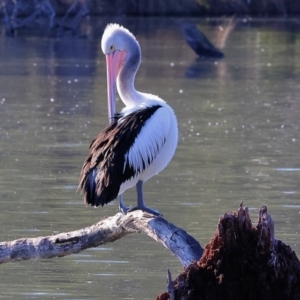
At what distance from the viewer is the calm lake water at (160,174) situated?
6.76 metres

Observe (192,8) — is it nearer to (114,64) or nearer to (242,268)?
(114,64)

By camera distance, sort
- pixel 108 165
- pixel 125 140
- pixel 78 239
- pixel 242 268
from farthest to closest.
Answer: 1. pixel 125 140
2. pixel 108 165
3. pixel 78 239
4. pixel 242 268

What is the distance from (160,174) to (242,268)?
6.00 metres

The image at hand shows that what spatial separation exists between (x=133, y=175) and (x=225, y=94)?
10566 mm

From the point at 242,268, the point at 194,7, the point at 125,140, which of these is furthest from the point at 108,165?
the point at 194,7

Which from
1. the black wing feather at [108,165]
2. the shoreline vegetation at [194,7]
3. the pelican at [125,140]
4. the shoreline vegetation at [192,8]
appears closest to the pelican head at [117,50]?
the pelican at [125,140]

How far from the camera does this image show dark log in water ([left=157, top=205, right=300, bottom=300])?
3695mm

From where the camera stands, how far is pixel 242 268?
12.2 feet

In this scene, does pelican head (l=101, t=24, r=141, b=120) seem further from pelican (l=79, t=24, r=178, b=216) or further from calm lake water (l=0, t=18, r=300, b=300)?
calm lake water (l=0, t=18, r=300, b=300)

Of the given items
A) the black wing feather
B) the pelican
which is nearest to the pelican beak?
the pelican

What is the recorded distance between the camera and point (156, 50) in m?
23.5

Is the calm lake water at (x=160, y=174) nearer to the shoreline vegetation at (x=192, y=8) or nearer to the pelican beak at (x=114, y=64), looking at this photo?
the pelican beak at (x=114, y=64)

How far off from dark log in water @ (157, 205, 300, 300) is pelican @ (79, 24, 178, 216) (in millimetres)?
1042

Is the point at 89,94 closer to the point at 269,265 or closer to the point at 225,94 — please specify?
the point at 225,94
